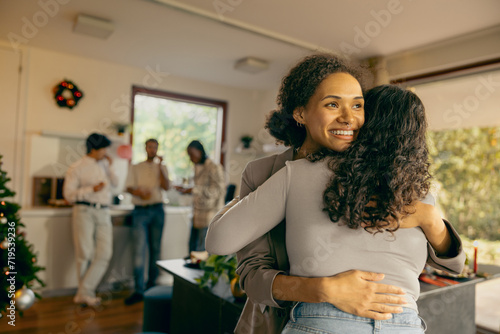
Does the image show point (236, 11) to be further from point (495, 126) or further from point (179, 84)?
point (495, 126)

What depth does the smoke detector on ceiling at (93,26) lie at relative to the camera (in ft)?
10.4

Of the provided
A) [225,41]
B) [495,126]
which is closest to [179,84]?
[225,41]

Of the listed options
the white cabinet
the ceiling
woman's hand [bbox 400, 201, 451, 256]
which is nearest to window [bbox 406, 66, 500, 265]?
the ceiling

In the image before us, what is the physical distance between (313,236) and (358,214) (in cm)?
11

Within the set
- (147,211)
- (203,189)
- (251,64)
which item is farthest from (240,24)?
(147,211)

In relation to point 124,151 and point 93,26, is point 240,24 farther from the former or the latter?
point 124,151

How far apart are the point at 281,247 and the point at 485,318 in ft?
9.19

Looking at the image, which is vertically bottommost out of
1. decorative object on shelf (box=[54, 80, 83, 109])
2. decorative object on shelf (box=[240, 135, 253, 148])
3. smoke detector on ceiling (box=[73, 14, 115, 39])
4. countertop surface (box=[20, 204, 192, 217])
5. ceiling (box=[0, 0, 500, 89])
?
countertop surface (box=[20, 204, 192, 217])

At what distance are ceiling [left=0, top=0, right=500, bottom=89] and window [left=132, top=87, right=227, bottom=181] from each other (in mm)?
795

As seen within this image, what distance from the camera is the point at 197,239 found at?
4.02 meters

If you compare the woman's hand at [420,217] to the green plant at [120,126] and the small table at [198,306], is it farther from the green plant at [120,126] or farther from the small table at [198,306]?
the green plant at [120,126]

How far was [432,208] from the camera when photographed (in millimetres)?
912

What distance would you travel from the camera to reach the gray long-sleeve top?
843mm

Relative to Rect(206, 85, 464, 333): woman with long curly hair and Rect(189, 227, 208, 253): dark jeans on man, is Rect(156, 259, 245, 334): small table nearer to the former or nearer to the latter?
Rect(206, 85, 464, 333): woman with long curly hair
